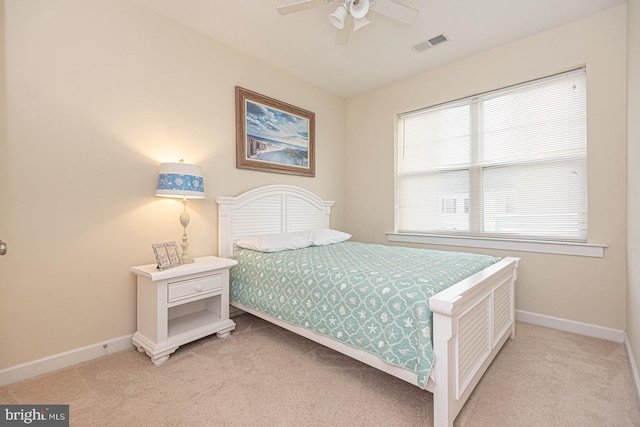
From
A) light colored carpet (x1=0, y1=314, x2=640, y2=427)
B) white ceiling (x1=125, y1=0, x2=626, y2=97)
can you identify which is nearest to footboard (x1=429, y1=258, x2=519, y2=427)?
light colored carpet (x1=0, y1=314, x2=640, y2=427)

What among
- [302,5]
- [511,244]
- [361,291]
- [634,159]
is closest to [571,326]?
[511,244]

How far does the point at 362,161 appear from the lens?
13.0ft

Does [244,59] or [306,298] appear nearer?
[306,298]

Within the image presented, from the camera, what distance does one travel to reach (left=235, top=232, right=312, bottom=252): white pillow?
2.53m

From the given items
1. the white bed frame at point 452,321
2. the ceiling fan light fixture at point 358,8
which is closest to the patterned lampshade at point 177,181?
the white bed frame at point 452,321

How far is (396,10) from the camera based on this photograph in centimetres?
189

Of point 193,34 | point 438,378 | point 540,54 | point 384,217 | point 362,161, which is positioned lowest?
point 438,378

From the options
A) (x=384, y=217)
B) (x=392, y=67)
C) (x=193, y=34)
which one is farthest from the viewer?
(x=384, y=217)

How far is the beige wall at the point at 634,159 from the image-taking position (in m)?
1.65

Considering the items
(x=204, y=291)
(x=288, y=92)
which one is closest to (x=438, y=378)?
(x=204, y=291)

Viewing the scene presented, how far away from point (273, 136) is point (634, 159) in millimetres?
2967

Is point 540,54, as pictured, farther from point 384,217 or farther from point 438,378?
point 438,378

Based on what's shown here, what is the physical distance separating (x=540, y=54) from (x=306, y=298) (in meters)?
3.02

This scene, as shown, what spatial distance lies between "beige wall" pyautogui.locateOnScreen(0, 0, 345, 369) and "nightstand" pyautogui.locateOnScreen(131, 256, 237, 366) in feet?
0.84
